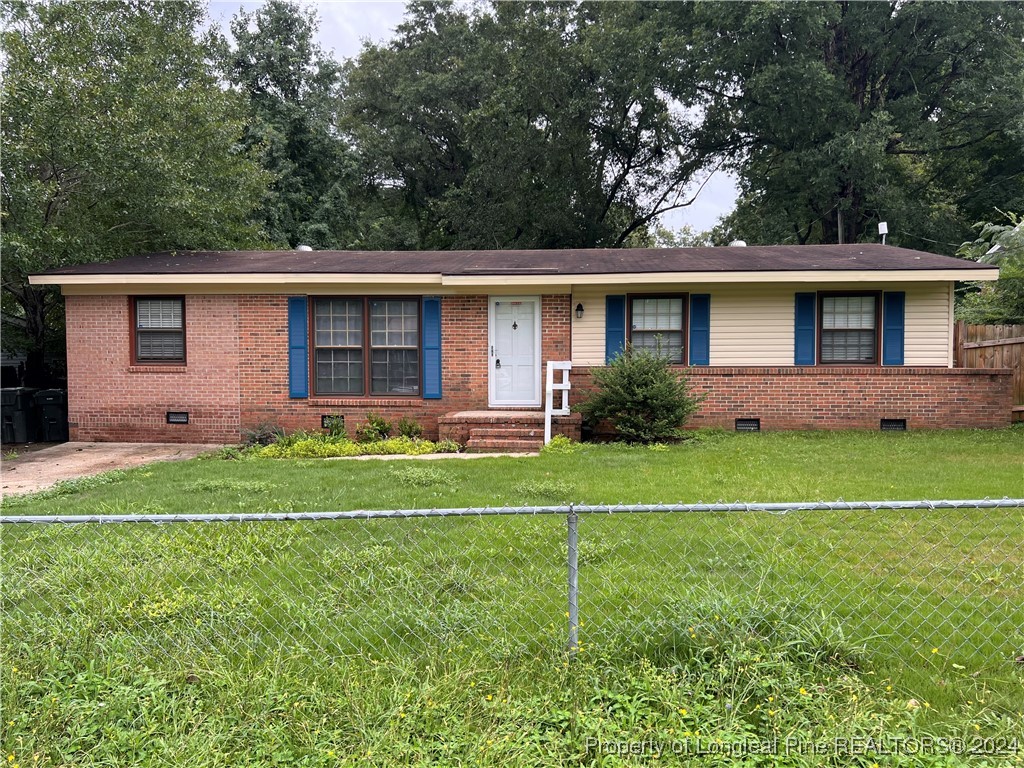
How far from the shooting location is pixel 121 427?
11516 mm

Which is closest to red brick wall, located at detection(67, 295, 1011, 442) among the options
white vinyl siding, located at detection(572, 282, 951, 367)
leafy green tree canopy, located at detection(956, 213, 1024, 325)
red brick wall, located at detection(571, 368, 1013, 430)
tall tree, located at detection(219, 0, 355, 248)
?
white vinyl siding, located at detection(572, 282, 951, 367)

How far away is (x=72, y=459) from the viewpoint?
963 cm

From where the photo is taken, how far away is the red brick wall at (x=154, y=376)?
11406 millimetres

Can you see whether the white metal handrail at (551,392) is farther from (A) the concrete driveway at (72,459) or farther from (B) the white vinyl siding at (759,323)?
(A) the concrete driveway at (72,459)

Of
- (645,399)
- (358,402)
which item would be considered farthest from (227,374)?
(645,399)

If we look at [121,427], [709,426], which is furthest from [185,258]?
[709,426]

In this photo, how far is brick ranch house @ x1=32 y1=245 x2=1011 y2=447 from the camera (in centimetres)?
1110

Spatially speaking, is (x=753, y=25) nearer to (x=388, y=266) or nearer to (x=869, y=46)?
(x=869, y=46)

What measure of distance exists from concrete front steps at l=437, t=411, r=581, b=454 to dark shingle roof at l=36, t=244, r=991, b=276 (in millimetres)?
2509

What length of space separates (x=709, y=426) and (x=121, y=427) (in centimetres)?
1037

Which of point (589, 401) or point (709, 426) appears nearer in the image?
point (589, 401)

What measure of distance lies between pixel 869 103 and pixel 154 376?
24302mm

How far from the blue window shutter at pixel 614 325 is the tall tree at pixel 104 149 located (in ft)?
28.6

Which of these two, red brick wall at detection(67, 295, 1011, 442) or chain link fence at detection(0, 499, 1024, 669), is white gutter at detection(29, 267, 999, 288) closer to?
red brick wall at detection(67, 295, 1011, 442)
